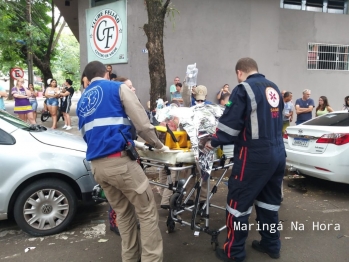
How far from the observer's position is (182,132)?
3438 millimetres

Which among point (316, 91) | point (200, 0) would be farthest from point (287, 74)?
point (200, 0)

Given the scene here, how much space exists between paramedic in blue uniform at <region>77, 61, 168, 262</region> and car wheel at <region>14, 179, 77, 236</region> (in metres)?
1.14

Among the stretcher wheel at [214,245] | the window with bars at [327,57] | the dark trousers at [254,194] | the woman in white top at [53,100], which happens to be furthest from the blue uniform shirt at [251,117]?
the window with bars at [327,57]

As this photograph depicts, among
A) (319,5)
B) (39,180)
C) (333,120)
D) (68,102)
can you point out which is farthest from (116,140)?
(319,5)

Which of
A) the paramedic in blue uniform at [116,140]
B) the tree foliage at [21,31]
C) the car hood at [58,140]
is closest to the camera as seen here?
the paramedic in blue uniform at [116,140]

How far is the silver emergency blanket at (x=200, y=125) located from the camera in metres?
3.29

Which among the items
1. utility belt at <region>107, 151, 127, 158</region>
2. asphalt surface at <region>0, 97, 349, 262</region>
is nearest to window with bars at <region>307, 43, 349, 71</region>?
asphalt surface at <region>0, 97, 349, 262</region>

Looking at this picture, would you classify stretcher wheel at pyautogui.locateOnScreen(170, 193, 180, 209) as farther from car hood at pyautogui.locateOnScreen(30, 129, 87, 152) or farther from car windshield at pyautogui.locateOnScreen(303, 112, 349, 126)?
car windshield at pyautogui.locateOnScreen(303, 112, 349, 126)

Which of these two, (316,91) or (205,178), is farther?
(316,91)

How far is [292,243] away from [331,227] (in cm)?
74

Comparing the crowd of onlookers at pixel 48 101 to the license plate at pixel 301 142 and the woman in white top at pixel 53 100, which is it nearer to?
the woman in white top at pixel 53 100

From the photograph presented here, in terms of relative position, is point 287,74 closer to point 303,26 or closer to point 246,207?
point 303,26

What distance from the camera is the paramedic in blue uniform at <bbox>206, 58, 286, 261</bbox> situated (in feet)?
9.75

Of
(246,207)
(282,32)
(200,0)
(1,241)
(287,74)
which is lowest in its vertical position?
(1,241)
